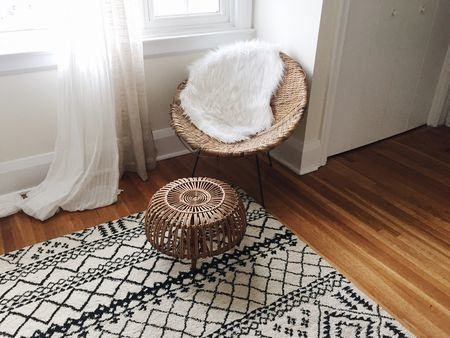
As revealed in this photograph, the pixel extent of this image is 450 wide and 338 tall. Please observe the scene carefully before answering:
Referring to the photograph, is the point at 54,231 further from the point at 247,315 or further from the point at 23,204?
the point at 247,315

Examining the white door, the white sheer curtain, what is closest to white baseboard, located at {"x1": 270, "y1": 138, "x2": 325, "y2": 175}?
the white door

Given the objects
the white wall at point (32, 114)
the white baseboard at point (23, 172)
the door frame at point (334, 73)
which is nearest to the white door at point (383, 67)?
the door frame at point (334, 73)

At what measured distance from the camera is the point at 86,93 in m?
2.00

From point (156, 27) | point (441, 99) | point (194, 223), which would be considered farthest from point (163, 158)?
point (441, 99)

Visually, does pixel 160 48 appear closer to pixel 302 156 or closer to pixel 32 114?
pixel 32 114

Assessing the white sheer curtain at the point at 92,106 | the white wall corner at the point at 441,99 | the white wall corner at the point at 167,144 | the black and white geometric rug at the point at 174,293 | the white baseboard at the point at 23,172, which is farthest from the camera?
the white wall corner at the point at 441,99

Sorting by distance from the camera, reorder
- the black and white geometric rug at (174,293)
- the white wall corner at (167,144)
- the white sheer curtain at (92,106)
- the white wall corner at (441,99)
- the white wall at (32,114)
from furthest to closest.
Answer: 1. the white wall corner at (441,99)
2. the white wall corner at (167,144)
3. the white wall at (32,114)
4. the white sheer curtain at (92,106)
5. the black and white geometric rug at (174,293)

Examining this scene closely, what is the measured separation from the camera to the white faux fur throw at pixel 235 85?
222cm

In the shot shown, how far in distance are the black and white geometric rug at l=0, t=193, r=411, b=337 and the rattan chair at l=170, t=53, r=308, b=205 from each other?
44cm

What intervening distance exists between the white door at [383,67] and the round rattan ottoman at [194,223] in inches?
46.4

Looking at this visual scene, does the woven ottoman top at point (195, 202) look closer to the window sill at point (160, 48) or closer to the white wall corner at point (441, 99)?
the window sill at point (160, 48)

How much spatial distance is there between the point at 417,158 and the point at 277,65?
4.05 feet

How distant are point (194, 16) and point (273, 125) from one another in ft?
2.81

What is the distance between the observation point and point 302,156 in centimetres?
241
